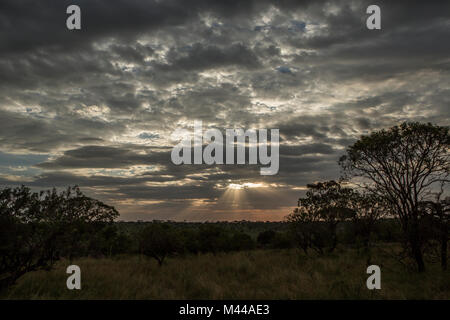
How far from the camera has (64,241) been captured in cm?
1202

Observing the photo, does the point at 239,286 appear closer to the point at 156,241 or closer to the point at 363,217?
the point at 156,241

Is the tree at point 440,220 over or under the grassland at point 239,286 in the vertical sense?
over

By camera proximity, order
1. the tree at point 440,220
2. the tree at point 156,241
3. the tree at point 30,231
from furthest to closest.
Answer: the tree at point 156,241
the tree at point 440,220
the tree at point 30,231

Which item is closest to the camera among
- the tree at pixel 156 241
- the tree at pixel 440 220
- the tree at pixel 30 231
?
the tree at pixel 30 231

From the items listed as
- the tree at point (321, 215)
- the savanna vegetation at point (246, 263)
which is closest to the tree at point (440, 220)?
the savanna vegetation at point (246, 263)

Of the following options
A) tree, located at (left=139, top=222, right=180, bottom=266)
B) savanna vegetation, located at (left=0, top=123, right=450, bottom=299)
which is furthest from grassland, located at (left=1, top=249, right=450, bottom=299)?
tree, located at (left=139, top=222, right=180, bottom=266)

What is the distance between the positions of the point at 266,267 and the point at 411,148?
37.1ft

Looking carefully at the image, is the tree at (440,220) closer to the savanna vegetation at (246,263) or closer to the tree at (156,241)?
the savanna vegetation at (246,263)

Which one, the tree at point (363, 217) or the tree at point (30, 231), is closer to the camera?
the tree at point (30, 231)

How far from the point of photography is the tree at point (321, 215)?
1121 inches

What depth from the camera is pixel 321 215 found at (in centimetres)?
2909

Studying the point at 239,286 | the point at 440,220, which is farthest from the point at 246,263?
the point at 440,220
